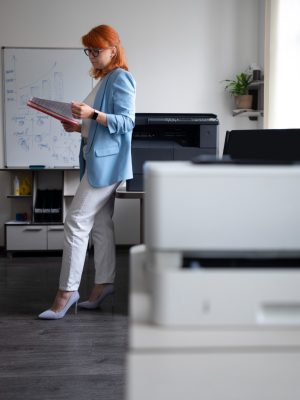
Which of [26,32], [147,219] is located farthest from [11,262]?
[147,219]

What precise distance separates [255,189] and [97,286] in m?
2.26

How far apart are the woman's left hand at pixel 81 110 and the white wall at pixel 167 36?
2423mm

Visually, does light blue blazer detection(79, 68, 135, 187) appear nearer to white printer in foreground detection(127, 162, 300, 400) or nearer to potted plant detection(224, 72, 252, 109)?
A: white printer in foreground detection(127, 162, 300, 400)

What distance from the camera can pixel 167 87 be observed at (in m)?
4.94

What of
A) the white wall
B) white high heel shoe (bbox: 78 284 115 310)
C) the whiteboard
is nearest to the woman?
white high heel shoe (bbox: 78 284 115 310)

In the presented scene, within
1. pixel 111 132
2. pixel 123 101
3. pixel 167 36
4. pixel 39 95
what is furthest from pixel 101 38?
pixel 167 36

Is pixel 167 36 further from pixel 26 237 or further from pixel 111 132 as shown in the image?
pixel 111 132

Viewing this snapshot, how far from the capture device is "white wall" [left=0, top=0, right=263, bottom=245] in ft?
15.9

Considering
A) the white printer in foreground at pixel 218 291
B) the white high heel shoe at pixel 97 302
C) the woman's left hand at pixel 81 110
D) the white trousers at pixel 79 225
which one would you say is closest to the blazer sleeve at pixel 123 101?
the woman's left hand at pixel 81 110

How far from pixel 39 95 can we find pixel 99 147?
2362 millimetres

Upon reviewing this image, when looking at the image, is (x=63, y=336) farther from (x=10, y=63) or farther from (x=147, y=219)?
(x=10, y=63)

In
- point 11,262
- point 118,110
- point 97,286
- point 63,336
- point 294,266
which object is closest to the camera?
point 294,266

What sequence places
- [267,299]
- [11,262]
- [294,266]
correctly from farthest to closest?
[11,262], [294,266], [267,299]

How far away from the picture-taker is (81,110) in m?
2.54
